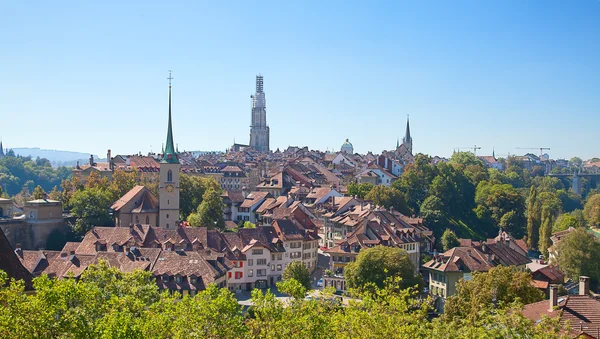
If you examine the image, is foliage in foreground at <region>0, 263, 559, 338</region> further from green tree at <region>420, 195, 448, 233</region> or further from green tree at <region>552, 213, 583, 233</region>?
green tree at <region>552, 213, 583, 233</region>

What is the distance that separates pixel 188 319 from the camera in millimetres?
24641

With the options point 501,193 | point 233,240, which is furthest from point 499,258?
point 501,193

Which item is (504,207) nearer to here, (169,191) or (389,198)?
(389,198)

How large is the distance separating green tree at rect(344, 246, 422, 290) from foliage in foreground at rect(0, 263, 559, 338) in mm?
25811

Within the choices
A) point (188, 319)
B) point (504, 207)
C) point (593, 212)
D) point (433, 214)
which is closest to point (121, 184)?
point (433, 214)

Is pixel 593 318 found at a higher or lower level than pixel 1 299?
lower

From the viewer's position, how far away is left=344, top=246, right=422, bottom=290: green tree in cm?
5594

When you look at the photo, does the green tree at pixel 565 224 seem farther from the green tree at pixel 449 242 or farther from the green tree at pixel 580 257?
the green tree at pixel 580 257

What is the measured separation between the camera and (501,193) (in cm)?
10069

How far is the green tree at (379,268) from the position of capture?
55938 mm

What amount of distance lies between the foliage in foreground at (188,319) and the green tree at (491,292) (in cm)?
1132

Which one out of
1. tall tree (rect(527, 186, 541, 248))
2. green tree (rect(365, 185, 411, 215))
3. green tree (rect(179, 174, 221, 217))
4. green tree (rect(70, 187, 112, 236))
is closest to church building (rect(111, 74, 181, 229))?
green tree (rect(70, 187, 112, 236))

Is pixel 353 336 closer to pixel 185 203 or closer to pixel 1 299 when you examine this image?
pixel 1 299

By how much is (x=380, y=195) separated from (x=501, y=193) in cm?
2046
